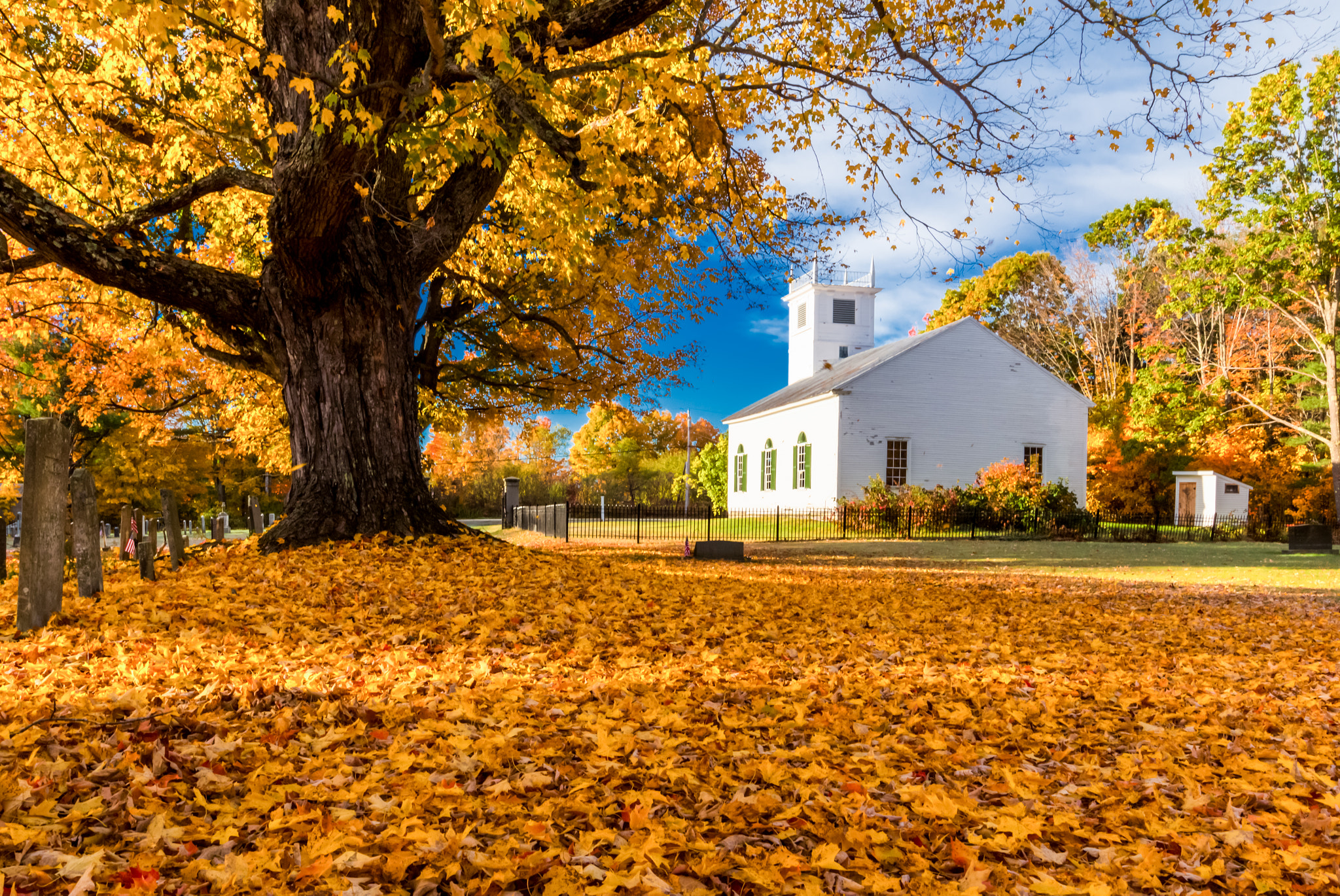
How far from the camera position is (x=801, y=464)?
3159cm

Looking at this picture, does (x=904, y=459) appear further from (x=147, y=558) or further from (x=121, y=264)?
(x=147, y=558)

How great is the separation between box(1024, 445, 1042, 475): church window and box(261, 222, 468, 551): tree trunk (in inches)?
991

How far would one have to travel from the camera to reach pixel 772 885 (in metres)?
2.59

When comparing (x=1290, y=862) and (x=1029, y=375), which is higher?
(x=1029, y=375)

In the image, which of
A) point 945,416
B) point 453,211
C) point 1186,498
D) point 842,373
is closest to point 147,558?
point 453,211

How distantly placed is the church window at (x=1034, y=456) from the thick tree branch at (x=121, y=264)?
26.5m

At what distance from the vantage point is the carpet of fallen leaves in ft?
8.91

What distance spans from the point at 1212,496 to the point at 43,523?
Result: 102 feet

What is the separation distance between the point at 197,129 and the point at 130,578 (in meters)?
7.98

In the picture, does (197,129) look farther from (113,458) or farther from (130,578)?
(113,458)

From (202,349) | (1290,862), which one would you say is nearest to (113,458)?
(202,349)

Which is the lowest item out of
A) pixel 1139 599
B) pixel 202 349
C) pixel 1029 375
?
pixel 1139 599

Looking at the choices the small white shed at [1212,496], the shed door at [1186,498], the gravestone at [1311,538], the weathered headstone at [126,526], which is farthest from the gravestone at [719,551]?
the shed door at [1186,498]

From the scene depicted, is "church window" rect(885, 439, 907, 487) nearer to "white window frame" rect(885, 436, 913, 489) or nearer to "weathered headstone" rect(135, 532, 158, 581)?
"white window frame" rect(885, 436, 913, 489)
